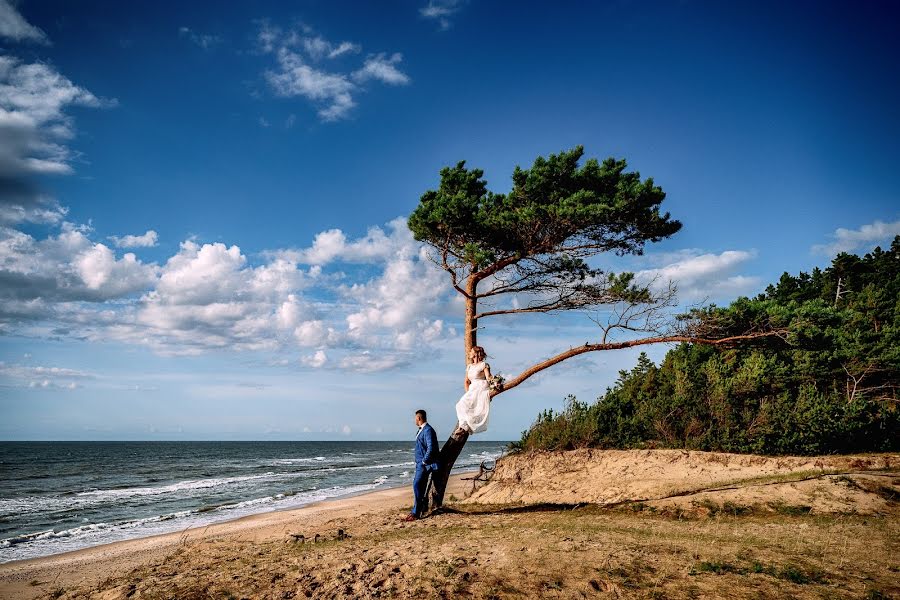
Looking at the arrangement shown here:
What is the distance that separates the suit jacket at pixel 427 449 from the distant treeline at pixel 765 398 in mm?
5958

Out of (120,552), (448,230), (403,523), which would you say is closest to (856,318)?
(448,230)

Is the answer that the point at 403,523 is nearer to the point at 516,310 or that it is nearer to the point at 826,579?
the point at 516,310

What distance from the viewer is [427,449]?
9961 millimetres

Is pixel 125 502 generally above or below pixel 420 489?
below

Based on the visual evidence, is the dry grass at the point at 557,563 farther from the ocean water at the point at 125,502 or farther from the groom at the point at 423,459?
the ocean water at the point at 125,502

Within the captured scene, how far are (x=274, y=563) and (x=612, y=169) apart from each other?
11.0 meters

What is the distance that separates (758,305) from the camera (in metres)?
11.2

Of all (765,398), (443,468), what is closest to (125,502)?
(443,468)

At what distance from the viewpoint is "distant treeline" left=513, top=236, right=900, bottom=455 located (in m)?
11.9

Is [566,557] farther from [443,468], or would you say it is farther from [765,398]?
[765,398]

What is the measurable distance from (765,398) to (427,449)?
10570 mm

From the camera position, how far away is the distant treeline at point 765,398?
39.0ft

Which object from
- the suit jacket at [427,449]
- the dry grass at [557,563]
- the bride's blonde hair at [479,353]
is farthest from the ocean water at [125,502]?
the bride's blonde hair at [479,353]

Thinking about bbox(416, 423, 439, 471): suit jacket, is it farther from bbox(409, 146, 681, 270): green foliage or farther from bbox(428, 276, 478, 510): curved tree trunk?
bbox(409, 146, 681, 270): green foliage
